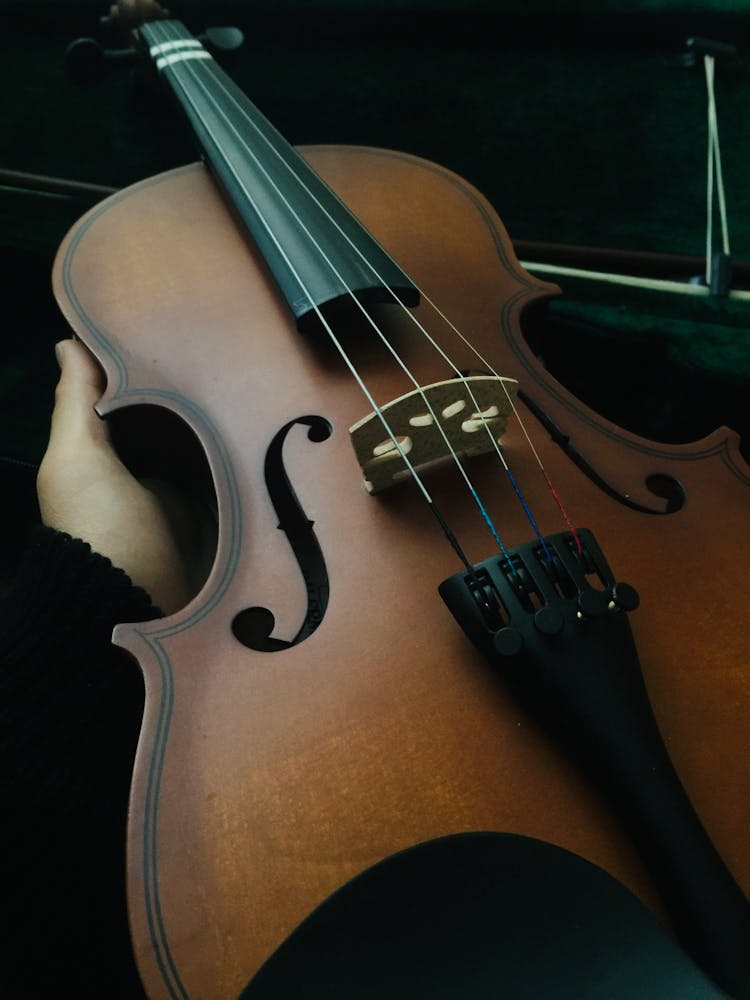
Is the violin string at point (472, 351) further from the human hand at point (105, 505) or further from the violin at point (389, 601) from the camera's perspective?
the human hand at point (105, 505)

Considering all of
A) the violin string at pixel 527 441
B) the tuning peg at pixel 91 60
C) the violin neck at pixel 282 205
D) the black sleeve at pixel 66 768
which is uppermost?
the tuning peg at pixel 91 60

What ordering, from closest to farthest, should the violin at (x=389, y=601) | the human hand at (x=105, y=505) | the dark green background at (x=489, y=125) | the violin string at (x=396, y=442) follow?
the violin at (x=389, y=601) < the violin string at (x=396, y=442) < the human hand at (x=105, y=505) < the dark green background at (x=489, y=125)

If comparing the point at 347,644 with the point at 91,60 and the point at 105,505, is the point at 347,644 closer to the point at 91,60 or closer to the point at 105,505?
the point at 105,505

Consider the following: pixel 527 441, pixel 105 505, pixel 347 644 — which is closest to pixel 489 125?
pixel 527 441

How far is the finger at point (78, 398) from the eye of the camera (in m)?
0.86

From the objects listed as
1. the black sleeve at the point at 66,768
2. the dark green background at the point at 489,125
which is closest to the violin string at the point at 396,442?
the black sleeve at the point at 66,768

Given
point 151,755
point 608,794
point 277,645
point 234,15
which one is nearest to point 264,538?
point 277,645

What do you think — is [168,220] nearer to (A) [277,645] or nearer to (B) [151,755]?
(A) [277,645]

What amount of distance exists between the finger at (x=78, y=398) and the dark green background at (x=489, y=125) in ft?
1.24

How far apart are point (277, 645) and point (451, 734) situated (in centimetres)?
20

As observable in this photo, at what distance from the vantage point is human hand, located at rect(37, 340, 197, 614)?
0.77m

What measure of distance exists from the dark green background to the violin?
0.40 meters

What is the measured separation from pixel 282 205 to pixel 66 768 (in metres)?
0.68

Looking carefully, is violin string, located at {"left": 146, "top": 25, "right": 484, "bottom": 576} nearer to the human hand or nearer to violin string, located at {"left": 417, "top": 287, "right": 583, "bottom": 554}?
violin string, located at {"left": 417, "top": 287, "right": 583, "bottom": 554}
